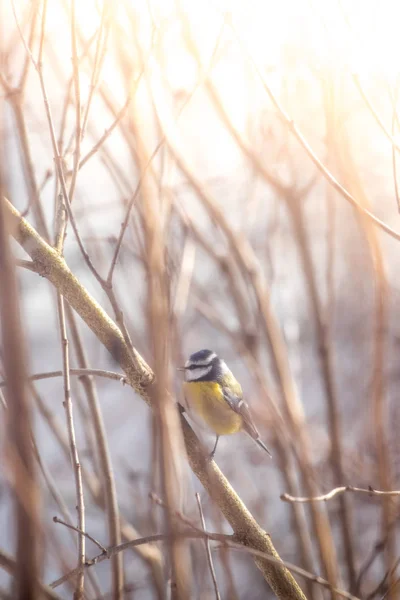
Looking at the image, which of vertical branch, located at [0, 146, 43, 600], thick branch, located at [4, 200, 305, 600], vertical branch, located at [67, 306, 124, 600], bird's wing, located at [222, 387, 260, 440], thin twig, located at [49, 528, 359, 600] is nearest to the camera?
vertical branch, located at [0, 146, 43, 600]

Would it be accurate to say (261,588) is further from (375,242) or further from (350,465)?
(375,242)

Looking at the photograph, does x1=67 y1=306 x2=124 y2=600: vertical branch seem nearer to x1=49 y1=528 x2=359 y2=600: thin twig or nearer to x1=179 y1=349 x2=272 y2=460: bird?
x1=49 y1=528 x2=359 y2=600: thin twig

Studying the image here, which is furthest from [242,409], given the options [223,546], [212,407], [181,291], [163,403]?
[163,403]

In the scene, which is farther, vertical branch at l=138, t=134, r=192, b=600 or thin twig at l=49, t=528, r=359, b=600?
thin twig at l=49, t=528, r=359, b=600

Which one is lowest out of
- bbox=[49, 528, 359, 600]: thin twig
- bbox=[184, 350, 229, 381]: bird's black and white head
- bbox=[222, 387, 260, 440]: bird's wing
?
bbox=[49, 528, 359, 600]: thin twig

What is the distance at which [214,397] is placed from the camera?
174 centimetres

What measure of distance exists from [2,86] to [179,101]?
0.52 meters

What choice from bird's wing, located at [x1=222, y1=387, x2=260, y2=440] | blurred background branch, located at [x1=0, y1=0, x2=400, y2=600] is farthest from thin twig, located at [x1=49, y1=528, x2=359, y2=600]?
bird's wing, located at [x1=222, y1=387, x2=260, y2=440]

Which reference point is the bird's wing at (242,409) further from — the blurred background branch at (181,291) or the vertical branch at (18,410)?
the vertical branch at (18,410)

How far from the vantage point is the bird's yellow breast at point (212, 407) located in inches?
67.6

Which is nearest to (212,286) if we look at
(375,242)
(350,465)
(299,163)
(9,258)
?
(299,163)

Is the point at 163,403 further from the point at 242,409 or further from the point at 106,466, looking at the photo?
the point at 242,409

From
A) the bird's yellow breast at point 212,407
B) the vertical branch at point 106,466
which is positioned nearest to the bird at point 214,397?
the bird's yellow breast at point 212,407

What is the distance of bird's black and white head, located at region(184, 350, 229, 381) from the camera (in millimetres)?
1732
